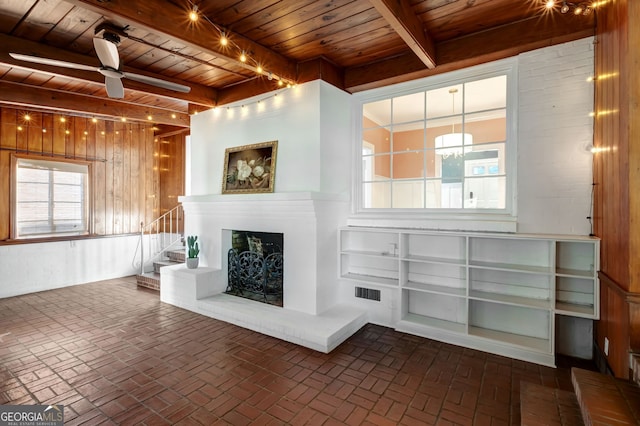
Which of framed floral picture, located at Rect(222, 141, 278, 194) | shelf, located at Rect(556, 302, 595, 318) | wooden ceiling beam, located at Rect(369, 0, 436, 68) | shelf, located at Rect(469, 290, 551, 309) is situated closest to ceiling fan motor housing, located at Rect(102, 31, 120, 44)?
framed floral picture, located at Rect(222, 141, 278, 194)

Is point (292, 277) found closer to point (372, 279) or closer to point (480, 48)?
point (372, 279)

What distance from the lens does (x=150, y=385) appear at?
8.27 feet

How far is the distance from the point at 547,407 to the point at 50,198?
24.5ft

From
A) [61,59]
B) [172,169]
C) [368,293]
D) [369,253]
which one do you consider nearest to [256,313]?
[368,293]

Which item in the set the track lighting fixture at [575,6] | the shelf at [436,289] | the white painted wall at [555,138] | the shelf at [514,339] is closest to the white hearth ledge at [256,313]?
the shelf at [436,289]

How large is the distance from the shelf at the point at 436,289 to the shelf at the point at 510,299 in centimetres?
11

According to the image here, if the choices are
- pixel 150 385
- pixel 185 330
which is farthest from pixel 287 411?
pixel 185 330

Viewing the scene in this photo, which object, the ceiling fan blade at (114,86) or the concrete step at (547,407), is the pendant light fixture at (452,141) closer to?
the concrete step at (547,407)

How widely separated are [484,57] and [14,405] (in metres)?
5.04

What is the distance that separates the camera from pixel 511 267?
304cm

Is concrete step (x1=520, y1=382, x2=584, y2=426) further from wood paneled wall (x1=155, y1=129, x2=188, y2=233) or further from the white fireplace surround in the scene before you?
wood paneled wall (x1=155, y1=129, x2=188, y2=233)

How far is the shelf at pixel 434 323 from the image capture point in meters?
3.29

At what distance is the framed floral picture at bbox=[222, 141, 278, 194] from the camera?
4.12 meters

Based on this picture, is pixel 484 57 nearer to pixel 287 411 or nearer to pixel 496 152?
pixel 496 152
